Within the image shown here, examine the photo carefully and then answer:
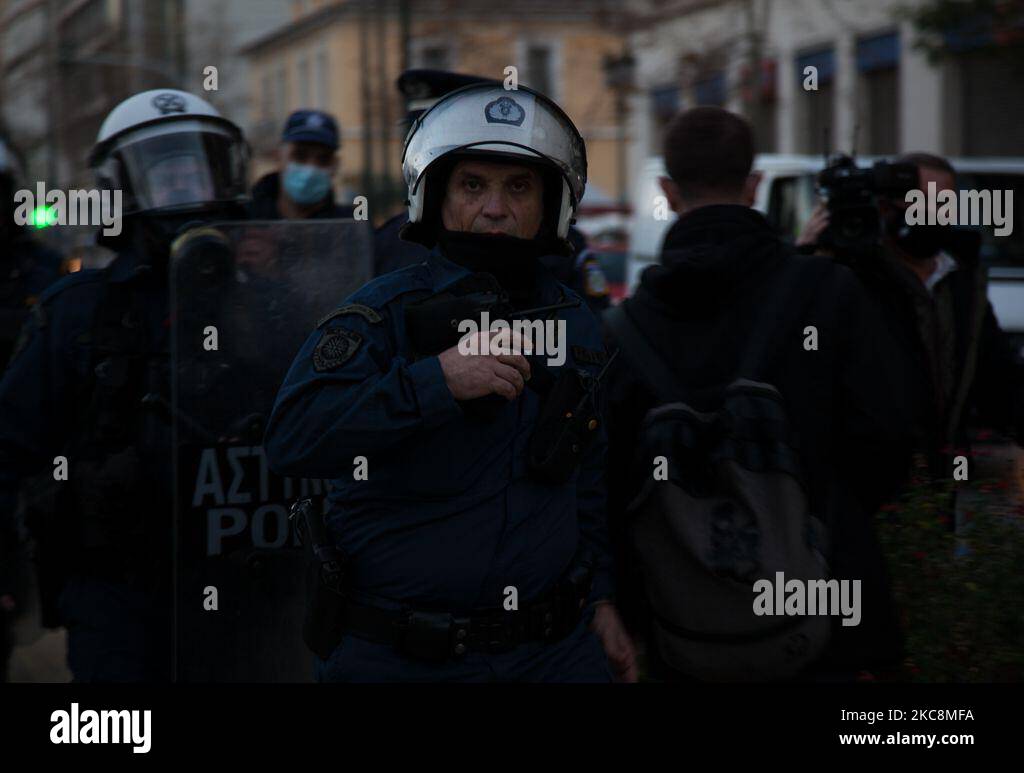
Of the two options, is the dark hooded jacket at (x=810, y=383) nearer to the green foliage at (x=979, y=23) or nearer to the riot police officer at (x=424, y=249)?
the riot police officer at (x=424, y=249)

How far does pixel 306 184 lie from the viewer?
6652mm

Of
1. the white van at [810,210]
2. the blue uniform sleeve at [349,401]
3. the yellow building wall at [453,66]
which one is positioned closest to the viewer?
the blue uniform sleeve at [349,401]

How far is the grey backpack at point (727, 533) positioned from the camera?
3023 mm

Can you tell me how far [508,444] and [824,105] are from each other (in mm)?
22897

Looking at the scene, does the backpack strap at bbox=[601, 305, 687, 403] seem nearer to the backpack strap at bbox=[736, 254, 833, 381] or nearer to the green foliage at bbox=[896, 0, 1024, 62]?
the backpack strap at bbox=[736, 254, 833, 381]

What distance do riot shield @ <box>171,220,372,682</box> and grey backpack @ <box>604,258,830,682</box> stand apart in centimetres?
107

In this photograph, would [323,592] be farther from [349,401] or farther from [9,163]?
[9,163]

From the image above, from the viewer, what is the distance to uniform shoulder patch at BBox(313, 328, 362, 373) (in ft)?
8.80

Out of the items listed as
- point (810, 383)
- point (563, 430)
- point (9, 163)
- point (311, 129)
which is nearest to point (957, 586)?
point (810, 383)

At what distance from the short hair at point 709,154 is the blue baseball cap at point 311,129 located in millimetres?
3436

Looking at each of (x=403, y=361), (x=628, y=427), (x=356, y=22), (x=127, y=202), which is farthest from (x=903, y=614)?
(x=356, y=22)

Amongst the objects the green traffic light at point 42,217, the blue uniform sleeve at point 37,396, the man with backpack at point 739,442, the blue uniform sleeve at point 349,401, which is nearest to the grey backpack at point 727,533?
the man with backpack at point 739,442

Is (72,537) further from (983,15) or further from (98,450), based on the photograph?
(983,15)

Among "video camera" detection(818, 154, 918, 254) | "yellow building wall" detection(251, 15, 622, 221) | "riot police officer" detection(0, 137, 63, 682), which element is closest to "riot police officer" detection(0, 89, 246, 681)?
"riot police officer" detection(0, 137, 63, 682)
